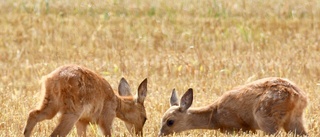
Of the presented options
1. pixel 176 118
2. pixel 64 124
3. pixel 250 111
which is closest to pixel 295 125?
pixel 250 111

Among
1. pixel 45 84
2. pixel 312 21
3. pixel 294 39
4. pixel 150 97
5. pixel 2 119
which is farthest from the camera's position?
pixel 312 21

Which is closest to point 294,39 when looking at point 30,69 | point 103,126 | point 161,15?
point 161,15

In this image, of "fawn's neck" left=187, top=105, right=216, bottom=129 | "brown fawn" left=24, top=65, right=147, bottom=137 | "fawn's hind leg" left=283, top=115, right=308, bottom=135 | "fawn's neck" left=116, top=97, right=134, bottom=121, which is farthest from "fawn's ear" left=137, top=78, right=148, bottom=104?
"fawn's hind leg" left=283, top=115, right=308, bottom=135

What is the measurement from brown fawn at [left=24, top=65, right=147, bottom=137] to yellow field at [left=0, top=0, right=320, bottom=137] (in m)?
0.21

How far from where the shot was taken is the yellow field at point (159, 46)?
12438 millimetres

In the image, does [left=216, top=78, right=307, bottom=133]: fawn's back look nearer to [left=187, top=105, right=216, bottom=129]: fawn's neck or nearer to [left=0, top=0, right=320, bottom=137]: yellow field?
[left=187, top=105, right=216, bottom=129]: fawn's neck

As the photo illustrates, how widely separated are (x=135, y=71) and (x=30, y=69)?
1779mm

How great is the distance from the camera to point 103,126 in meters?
9.53

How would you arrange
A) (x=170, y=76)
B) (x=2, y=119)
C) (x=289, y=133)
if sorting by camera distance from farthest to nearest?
1. (x=170, y=76)
2. (x=2, y=119)
3. (x=289, y=133)

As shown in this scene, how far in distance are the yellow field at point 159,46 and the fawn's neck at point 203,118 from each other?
4.8 inches

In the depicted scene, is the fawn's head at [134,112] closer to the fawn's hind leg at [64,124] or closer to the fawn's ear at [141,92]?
the fawn's ear at [141,92]

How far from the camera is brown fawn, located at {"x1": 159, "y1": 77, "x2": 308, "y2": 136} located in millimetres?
9742

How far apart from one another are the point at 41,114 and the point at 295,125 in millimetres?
2889

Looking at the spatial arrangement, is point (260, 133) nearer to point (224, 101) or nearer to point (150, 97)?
point (224, 101)
